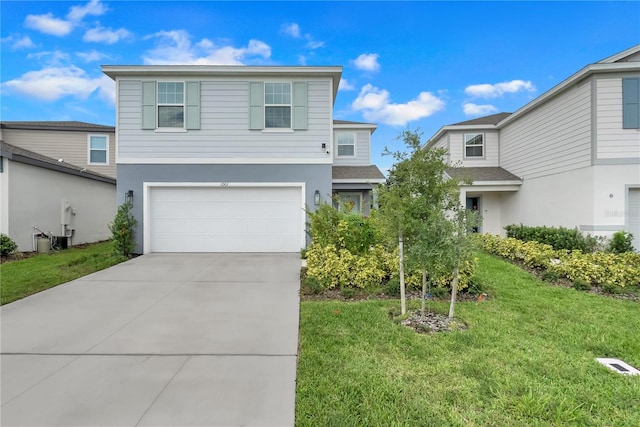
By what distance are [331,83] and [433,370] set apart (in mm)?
8536

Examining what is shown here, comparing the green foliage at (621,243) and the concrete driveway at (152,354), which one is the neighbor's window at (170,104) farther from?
the green foliage at (621,243)

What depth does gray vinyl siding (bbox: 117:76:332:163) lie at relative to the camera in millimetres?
9250

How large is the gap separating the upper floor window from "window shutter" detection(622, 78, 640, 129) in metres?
5.52

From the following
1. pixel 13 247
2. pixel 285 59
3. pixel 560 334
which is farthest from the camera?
pixel 285 59

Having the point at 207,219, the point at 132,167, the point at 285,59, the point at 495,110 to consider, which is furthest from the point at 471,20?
the point at 132,167

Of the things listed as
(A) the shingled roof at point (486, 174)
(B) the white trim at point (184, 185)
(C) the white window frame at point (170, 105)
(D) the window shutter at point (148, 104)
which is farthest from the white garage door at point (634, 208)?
(D) the window shutter at point (148, 104)

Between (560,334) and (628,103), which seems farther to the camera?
(628,103)

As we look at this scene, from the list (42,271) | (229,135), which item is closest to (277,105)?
(229,135)

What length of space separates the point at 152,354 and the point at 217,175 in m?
6.75

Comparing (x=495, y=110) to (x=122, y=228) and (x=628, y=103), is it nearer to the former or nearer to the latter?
(x=628, y=103)

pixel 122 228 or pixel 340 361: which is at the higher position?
pixel 122 228

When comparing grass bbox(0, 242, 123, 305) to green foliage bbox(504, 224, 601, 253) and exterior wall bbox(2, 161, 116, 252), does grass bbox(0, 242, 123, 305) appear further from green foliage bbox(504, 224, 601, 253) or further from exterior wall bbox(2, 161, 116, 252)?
green foliage bbox(504, 224, 601, 253)

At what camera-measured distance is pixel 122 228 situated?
28.4 ft

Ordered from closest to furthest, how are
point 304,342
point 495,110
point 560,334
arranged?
1. point 304,342
2. point 560,334
3. point 495,110
